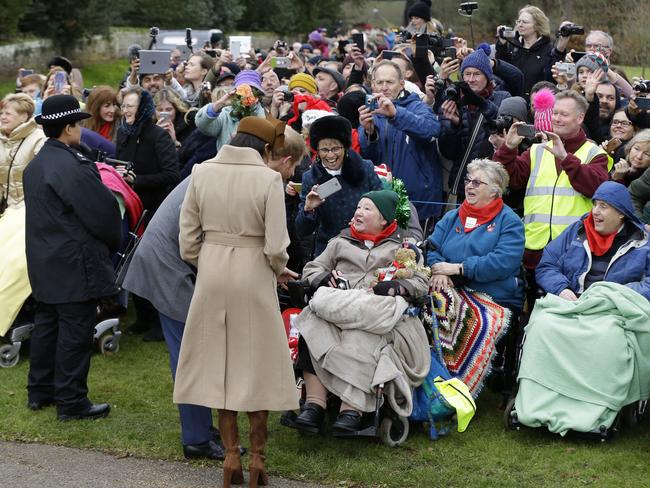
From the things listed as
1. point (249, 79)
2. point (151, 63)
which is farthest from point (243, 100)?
point (151, 63)

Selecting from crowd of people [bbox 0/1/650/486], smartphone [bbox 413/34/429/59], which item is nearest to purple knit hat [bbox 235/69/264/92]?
crowd of people [bbox 0/1/650/486]

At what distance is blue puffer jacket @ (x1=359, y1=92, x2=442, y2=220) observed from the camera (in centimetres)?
843

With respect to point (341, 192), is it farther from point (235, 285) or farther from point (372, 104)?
point (235, 285)

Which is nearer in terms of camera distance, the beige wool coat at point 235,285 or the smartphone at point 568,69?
the beige wool coat at point 235,285

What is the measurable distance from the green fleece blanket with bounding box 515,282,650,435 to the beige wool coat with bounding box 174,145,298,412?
1.82 metres

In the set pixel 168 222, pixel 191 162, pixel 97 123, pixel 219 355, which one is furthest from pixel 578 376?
pixel 97 123

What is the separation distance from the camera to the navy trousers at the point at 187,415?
6230mm

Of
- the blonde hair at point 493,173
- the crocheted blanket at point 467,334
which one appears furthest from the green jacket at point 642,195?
the crocheted blanket at point 467,334

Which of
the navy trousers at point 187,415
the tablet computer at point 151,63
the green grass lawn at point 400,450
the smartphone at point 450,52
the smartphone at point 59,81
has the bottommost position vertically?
the green grass lawn at point 400,450

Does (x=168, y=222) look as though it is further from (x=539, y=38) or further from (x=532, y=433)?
(x=539, y=38)

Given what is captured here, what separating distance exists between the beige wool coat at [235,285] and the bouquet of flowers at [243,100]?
2778 millimetres

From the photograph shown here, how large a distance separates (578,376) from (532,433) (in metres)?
0.53

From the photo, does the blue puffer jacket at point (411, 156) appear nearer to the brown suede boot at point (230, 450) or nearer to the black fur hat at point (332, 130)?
the black fur hat at point (332, 130)

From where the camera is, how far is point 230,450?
5727 millimetres
